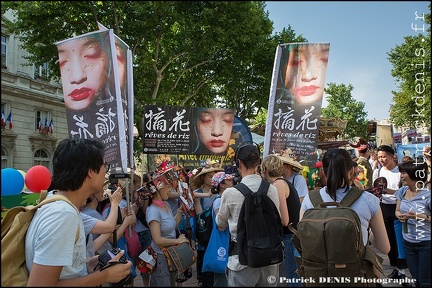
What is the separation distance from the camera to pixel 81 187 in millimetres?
2080

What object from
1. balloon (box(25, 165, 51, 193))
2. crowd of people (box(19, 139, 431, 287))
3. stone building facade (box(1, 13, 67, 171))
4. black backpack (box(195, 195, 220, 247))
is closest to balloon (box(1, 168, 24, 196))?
balloon (box(25, 165, 51, 193))

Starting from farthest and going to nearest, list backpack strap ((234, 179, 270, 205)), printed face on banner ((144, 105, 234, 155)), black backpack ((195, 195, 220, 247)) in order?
1. printed face on banner ((144, 105, 234, 155))
2. black backpack ((195, 195, 220, 247))
3. backpack strap ((234, 179, 270, 205))

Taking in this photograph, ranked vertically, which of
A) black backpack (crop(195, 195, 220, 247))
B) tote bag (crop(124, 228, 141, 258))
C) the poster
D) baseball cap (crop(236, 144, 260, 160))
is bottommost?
tote bag (crop(124, 228, 141, 258))

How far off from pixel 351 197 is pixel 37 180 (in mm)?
3515

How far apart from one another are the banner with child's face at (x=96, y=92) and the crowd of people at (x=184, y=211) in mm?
565

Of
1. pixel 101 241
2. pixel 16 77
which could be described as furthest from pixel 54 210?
pixel 16 77

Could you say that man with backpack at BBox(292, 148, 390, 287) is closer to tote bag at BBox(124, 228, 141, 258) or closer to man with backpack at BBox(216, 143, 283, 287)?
man with backpack at BBox(216, 143, 283, 287)

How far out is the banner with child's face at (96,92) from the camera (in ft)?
14.3

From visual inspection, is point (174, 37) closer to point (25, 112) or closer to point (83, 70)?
point (25, 112)

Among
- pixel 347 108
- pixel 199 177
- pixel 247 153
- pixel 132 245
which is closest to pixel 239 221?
pixel 247 153

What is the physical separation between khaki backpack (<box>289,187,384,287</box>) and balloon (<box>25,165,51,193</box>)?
10.6 ft

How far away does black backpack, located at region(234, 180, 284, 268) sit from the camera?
304 cm

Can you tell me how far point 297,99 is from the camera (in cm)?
638

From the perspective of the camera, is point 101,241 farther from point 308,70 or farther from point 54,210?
point 308,70
